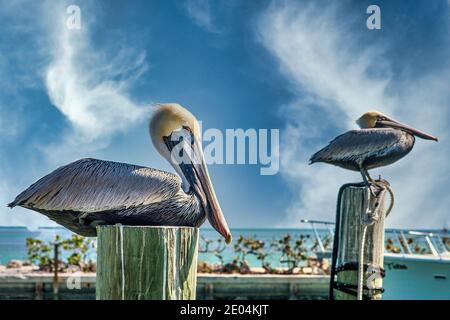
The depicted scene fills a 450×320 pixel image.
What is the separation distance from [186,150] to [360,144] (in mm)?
1666

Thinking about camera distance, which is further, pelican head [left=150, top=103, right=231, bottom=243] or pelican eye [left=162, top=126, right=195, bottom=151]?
pelican eye [left=162, top=126, right=195, bottom=151]

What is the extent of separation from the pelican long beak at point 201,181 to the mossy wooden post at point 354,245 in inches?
32.0

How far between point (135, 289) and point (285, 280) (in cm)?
958

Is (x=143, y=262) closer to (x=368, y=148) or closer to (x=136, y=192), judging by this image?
(x=136, y=192)

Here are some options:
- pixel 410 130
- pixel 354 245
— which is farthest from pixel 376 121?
pixel 354 245

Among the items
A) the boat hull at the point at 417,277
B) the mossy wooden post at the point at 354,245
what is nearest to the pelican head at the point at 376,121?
the mossy wooden post at the point at 354,245

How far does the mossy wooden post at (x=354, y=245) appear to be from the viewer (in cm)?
262

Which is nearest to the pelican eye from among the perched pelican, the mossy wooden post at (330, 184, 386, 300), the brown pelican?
the brown pelican

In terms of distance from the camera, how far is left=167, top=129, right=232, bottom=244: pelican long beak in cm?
212

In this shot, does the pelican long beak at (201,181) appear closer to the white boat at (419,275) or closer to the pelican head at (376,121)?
the pelican head at (376,121)

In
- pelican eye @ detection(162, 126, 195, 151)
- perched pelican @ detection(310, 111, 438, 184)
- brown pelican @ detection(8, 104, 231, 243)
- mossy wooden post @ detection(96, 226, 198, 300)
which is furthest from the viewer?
perched pelican @ detection(310, 111, 438, 184)

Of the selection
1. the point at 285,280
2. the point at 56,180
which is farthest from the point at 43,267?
the point at 56,180

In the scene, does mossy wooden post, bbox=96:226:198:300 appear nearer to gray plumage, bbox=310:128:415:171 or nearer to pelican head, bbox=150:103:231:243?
pelican head, bbox=150:103:231:243

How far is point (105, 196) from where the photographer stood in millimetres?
2307
